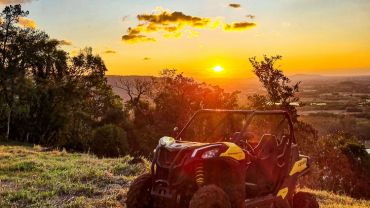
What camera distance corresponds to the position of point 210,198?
24.5 feet

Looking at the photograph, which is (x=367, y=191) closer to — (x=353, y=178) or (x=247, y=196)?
(x=353, y=178)

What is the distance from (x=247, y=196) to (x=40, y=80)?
60050mm

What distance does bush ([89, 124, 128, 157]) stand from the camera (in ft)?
173

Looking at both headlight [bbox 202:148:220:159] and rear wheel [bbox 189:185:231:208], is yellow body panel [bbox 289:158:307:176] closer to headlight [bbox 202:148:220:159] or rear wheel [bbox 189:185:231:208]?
headlight [bbox 202:148:220:159]

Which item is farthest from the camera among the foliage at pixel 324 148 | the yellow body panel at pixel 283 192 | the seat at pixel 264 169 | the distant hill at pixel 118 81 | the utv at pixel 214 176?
the distant hill at pixel 118 81

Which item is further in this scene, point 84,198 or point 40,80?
point 40,80

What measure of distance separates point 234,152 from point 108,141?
151 feet

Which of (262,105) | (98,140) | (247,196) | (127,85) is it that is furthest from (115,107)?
(247,196)

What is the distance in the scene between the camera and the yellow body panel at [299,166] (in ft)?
35.0

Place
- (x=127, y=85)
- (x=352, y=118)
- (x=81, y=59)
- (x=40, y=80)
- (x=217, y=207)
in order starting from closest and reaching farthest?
(x=217, y=207) < (x=40, y=80) < (x=81, y=59) < (x=127, y=85) < (x=352, y=118)

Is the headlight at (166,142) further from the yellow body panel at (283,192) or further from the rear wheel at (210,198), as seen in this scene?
the yellow body panel at (283,192)

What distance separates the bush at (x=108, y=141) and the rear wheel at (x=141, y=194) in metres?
43.3

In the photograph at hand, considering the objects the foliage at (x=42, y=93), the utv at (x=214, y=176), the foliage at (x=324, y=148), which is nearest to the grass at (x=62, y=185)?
the utv at (x=214, y=176)

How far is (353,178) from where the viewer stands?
153 feet
